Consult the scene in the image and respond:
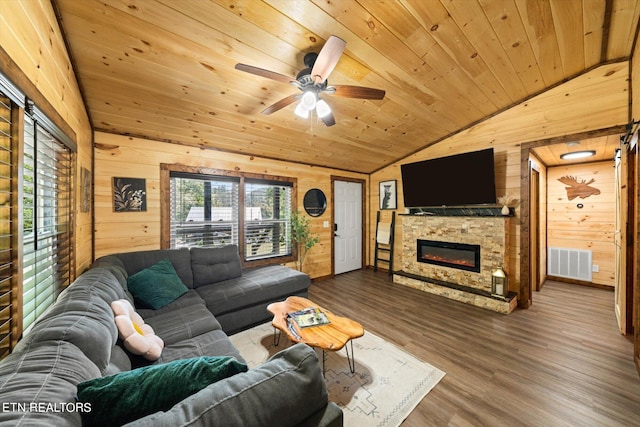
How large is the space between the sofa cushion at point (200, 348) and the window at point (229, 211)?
1.91 meters

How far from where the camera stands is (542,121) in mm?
3199

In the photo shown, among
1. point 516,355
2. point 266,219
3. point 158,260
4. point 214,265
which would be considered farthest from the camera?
point 266,219

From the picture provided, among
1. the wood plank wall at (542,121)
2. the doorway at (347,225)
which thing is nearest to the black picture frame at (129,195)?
the doorway at (347,225)

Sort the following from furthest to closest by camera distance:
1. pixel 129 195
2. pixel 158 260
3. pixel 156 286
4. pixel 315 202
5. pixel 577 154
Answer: pixel 315 202 < pixel 577 154 < pixel 129 195 < pixel 158 260 < pixel 156 286

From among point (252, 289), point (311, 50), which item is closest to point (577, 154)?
point (311, 50)

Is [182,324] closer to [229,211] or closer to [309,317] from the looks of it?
[309,317]

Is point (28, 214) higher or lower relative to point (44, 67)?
lower

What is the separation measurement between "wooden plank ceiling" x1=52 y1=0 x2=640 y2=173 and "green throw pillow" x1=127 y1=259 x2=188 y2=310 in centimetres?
174

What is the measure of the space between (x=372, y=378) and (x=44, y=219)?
2677 mm

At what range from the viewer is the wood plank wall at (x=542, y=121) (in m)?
2.74

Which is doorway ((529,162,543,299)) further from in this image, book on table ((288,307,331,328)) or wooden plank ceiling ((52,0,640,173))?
book on table ((288,307,331,328))

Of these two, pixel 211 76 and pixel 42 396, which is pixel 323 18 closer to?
pixel 211 76

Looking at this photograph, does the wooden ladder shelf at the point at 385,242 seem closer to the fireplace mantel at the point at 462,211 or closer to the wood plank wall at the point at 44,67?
the fireplace mantel at the point at 462,211

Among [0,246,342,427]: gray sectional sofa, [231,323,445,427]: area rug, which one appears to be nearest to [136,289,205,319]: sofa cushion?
[0,246,342,427]: gray sectional sofa
